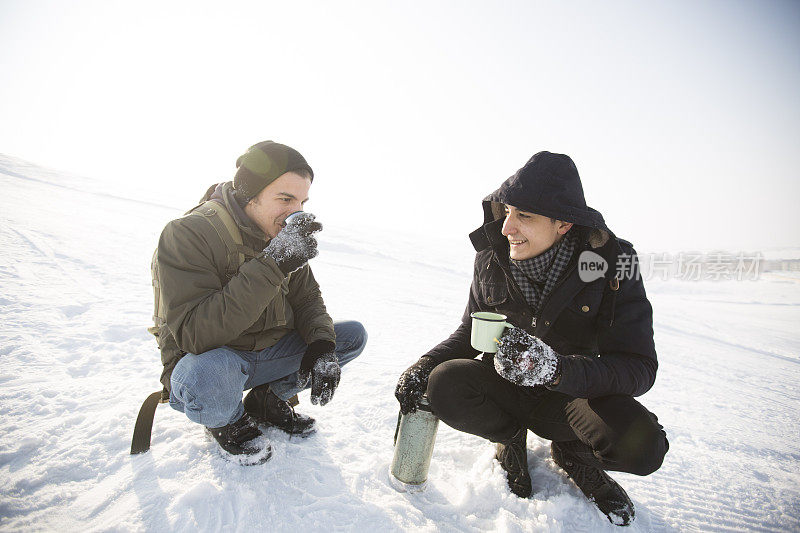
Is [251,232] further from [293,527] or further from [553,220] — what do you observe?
[553,220]

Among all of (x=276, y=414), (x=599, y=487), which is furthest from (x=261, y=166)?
(x=599, y=487)

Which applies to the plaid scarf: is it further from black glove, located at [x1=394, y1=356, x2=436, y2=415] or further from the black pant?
black glove, located at [x1=394, y1=356, x2=436, y2=415]

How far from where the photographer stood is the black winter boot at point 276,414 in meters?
2.23

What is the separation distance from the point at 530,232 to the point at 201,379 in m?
1.93

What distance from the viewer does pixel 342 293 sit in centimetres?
646

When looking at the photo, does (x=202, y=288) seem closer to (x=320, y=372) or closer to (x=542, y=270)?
(x=320, y=372)

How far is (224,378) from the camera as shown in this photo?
5.91 feet

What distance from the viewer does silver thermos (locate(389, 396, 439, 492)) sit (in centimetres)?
186

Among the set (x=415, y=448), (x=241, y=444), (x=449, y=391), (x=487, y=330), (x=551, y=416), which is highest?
(x=487, y=330)

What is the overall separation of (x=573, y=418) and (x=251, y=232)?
2058 millimetres

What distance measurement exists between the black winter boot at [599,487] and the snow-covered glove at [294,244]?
1859 millimetres

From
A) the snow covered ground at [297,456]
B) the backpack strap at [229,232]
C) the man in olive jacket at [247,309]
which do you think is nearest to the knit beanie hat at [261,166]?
the man in olive jacket at [247,309]

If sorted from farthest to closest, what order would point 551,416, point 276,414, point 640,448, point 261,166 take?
point 276,414, point 261,166, point 551,416, point 640,448

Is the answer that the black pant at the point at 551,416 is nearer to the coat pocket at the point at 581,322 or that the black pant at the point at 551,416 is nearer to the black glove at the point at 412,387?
the black glove at the point at 412,387
